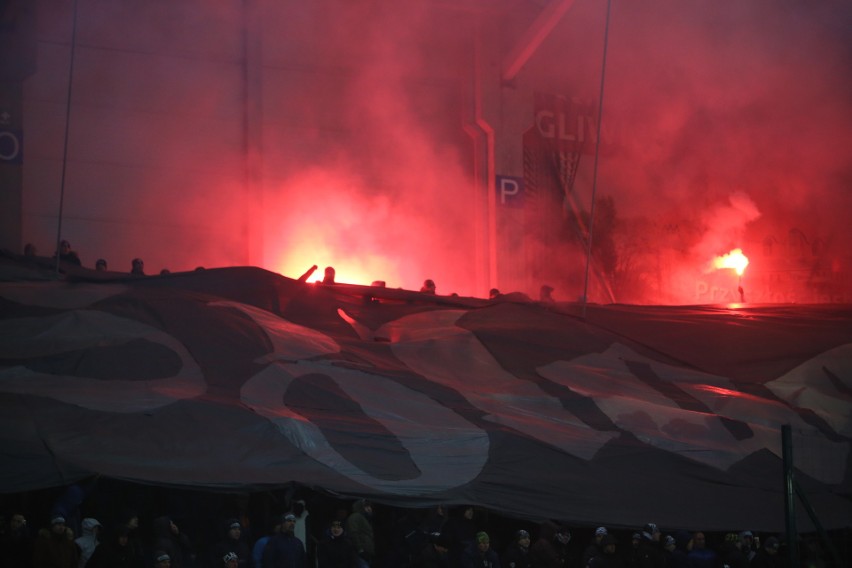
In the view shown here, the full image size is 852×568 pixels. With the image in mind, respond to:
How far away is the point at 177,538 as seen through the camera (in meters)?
6.52

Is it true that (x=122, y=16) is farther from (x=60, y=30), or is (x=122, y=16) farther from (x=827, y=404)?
(x=827, y=404)

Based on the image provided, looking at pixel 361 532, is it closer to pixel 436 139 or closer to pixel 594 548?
pixel 594 548

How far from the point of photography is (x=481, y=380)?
7668 millimetres

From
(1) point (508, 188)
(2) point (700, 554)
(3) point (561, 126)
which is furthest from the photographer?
(3) point (561, 126)

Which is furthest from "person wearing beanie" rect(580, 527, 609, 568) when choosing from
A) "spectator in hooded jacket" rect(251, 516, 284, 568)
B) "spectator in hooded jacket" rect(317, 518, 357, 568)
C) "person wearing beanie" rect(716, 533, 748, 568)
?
"spectator in hooded jacket" rect(251, 516, 284, 568)

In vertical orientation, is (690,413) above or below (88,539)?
above

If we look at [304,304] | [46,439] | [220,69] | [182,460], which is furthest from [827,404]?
[220,69]

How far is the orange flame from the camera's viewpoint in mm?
13538

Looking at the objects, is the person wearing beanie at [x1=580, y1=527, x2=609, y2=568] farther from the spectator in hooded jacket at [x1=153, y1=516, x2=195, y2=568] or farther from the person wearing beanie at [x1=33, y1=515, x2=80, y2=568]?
the person wearing beanie at [x1=33, y1=515, x2=80, y2=568]

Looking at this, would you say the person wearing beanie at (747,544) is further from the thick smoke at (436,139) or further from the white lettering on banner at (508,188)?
the white lettering on banner at (508,188)

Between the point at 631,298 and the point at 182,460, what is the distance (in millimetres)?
9373

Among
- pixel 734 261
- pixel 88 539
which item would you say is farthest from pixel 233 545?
pixel 734 261

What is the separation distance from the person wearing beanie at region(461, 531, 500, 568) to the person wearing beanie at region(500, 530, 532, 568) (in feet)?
0.44

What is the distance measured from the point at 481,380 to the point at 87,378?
2936mm
